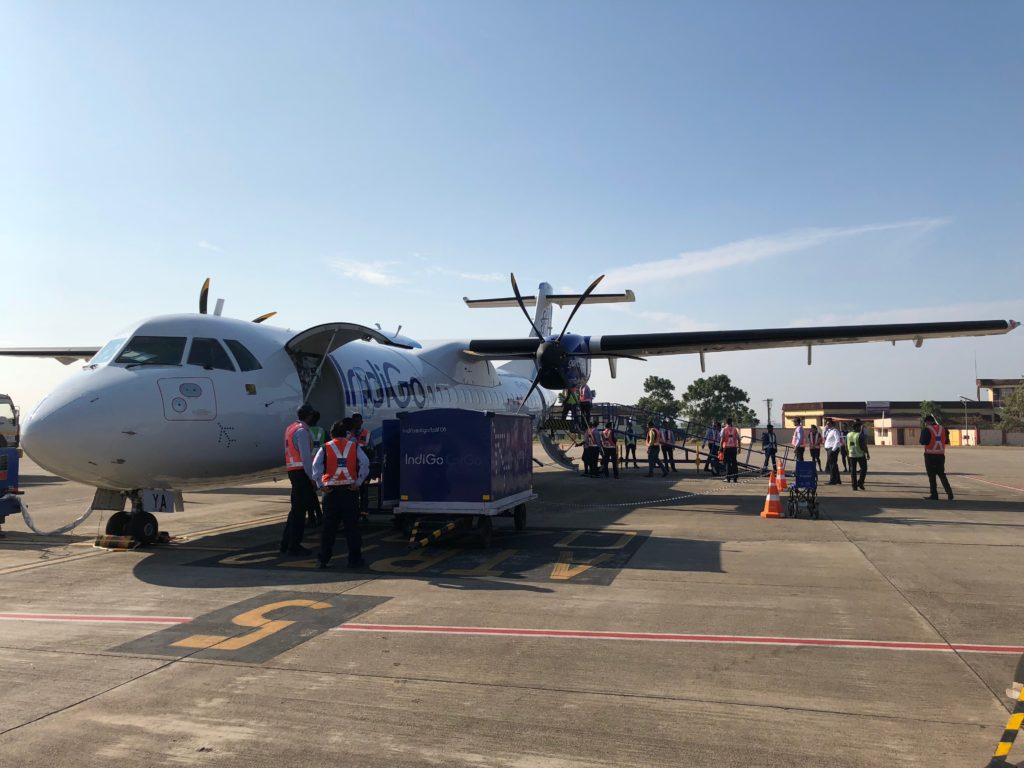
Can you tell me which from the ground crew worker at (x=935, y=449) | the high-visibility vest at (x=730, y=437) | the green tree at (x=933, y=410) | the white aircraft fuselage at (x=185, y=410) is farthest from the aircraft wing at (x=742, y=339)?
the green tree at (x=933, y=410)

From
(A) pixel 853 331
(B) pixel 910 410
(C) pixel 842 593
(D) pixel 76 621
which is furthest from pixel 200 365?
(B) pixel 910 410

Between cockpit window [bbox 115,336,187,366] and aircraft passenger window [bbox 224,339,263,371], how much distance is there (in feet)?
2.29

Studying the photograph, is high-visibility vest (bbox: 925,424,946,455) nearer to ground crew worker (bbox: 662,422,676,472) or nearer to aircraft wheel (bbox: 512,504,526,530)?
ground crew worker (bbox: 662,422,676,472)

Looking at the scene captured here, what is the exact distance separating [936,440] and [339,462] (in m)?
13.2

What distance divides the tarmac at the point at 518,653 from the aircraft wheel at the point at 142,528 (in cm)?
38

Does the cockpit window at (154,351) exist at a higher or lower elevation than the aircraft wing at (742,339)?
lower

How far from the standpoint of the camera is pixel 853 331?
17016 mm

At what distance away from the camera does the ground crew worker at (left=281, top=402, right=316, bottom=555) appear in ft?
31.7

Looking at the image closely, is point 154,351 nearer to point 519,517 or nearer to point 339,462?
point 339,462

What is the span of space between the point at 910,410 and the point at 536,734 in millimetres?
109695

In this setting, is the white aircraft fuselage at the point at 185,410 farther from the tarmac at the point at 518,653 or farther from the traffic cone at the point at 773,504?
the traffic cone at the point at 773,504

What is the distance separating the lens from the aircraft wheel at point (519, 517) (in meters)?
12.1

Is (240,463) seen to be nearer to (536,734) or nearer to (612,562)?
(612,562)

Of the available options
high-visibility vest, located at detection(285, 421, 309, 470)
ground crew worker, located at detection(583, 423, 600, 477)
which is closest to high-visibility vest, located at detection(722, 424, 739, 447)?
ground crew worker, located at detection(583, 423, 600, 477)
